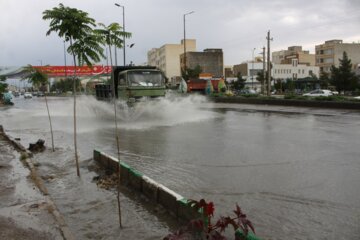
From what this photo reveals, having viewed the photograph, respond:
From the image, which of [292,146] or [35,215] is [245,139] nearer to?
[292,146]

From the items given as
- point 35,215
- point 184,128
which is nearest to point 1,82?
point 184,128

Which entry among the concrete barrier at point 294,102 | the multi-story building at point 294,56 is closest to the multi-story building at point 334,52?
the multi-story building at point 294,56

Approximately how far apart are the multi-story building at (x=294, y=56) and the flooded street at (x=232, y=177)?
115266 mm

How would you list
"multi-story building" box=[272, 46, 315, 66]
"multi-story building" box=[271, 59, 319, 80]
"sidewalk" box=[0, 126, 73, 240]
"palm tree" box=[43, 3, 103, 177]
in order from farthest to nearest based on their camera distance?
1. "multi-story building" box=[272, 46, 315, 66]
2. "multi-story building" box=[271, 59, 319, 80]
3. "palm tree" box=[43, 3, 103, 177]
4. "sidewalk" box=[0, 126, 73, 240]

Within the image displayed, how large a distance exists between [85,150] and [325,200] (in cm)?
744

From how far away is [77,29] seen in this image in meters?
7.04

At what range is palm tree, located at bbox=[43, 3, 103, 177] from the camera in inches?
276

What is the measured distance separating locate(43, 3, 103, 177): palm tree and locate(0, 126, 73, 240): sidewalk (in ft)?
8.48

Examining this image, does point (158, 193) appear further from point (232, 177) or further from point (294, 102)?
point (294, 102)

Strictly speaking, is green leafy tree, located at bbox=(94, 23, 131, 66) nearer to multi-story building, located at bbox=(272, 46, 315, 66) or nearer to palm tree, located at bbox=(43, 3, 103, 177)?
palm tree, located at bbox=(43, 3, 103, 177)

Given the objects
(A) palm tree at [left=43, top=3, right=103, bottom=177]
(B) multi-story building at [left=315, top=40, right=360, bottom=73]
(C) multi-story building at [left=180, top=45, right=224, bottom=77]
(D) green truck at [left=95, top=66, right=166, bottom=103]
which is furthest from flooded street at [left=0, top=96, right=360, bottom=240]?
(B) multi-story building at [left=315, top=40, right=360, bottom=73]

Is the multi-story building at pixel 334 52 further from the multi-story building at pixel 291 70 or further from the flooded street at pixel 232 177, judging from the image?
the flooded street at pixel 232 177

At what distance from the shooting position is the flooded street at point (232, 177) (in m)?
5.14

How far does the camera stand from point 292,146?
10742 mm
